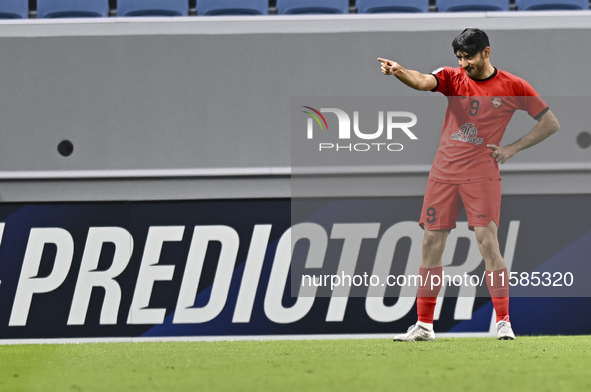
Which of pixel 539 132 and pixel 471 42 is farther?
pixel 539 132

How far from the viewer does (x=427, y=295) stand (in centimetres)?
326

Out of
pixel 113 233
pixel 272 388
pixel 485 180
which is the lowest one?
pixel 113 233

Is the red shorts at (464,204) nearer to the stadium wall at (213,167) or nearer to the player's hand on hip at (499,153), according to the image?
the player's hand on hip at (499,153)

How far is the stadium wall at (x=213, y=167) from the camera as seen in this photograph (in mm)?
4410

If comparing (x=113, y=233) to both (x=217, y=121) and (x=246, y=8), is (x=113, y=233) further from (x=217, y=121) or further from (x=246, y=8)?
(x=246, y=8)

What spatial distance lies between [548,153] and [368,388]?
308 cm

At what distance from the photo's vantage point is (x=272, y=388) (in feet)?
6.35

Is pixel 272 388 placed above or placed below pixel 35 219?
above

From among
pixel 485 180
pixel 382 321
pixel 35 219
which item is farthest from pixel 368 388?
pixel 35 219

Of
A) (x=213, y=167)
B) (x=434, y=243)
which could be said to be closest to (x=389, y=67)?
(x=434, y=243)

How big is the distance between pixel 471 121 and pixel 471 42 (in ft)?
1.28

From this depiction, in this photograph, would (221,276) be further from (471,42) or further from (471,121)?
(471,42)

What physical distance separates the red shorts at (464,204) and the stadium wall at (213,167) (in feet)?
3.73

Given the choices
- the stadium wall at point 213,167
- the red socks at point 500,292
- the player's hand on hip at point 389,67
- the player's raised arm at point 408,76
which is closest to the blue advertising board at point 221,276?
the stadium wall at point 213,167
